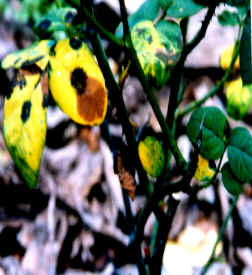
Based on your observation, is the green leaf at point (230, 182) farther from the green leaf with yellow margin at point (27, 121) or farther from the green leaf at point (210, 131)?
the green leaf with yellow margin at point (27, 121)

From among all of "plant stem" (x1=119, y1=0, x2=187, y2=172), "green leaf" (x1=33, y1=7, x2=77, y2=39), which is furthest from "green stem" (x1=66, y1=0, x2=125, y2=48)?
"green leaf" (x1=33, y1=7, x2=77, y2=39)

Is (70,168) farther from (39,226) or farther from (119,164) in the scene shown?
(119,164)

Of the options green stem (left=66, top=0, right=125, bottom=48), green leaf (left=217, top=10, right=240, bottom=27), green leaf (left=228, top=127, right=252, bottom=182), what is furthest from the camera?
green leaf (left=217, top=10, right=240, bottom=27)

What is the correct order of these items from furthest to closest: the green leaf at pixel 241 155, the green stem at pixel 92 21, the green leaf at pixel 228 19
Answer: the green leaf at pixel 228 19 < the green leaf at pixel 241 155 < the green stem at pixel 92 21

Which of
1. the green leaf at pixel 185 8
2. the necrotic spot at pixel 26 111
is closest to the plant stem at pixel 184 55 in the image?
the green leaf at pixel 185 8

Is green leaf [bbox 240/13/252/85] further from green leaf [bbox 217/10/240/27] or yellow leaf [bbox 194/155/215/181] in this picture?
green leaf [bbox 217/10/240/27]

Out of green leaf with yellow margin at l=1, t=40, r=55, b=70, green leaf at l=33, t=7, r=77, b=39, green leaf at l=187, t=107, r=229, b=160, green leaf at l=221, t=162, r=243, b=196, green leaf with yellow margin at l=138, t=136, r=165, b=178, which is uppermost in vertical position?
green leaf at l=33, t=7, r=77, b=39

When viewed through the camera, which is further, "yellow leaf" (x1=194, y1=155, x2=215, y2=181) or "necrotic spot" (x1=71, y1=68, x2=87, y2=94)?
"yellow leaf" (x1=194, y1=155, x2=215, y2=181)
